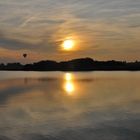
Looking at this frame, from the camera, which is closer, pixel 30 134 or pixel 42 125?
pixel 30 134

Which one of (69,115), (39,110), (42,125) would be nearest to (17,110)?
(39,110)

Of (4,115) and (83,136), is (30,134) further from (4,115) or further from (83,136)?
(4,115)

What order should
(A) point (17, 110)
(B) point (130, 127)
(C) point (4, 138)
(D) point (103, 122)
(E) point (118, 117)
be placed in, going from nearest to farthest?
(C) point (4, 138) → (B) point (130, 127) → (D) point (103, 122) → (E) point (118, 117) → (A) point (17, 110)

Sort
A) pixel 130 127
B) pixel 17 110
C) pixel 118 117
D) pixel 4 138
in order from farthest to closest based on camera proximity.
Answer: pixel 17 110
pixel 118 117
pixel 130 127
pixel 4 138

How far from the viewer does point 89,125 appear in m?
30.6

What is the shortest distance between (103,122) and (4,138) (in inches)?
415

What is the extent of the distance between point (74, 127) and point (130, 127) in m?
4.96

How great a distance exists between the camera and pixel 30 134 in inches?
1045

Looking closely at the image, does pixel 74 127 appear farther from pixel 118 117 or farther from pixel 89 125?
pixel 118 117

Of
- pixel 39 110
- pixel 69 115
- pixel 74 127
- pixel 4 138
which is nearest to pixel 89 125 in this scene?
pixel 74 127

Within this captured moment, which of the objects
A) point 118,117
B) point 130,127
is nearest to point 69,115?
point 118,117

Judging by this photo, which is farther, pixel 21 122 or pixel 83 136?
pixel 21 122

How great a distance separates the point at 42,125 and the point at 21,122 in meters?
2.59

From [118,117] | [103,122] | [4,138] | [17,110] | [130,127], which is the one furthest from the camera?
[17,110]
